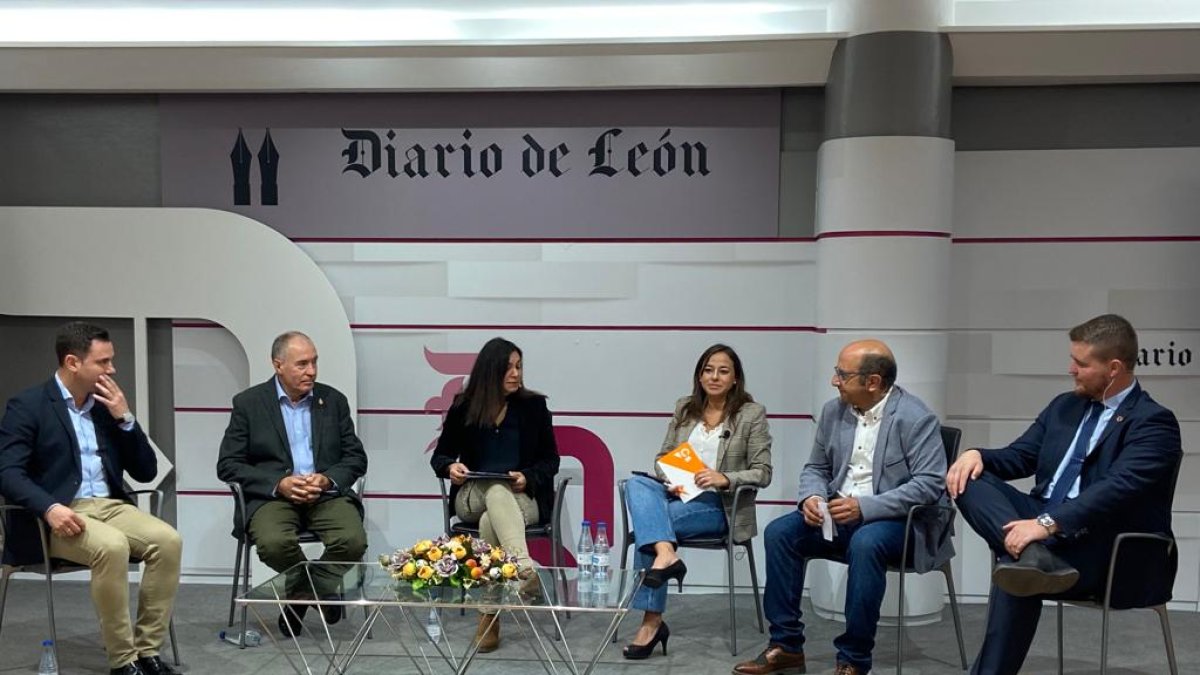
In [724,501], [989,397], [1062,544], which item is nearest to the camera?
[1062,544]

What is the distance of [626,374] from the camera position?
14.8ft

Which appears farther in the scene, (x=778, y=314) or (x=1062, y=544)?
(x=778, y=314)

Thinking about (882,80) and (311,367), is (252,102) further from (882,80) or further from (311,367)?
(882,80)

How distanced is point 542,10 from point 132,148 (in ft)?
6.97

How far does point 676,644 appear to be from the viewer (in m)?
3.76

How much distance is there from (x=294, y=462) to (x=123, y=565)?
810 millimetres

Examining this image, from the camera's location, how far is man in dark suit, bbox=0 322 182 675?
3240 millimetres

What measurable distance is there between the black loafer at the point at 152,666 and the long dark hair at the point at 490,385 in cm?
144

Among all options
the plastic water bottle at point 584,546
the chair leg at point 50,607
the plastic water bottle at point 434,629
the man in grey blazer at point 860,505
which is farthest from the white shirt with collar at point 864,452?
the chair leg at point 50,607

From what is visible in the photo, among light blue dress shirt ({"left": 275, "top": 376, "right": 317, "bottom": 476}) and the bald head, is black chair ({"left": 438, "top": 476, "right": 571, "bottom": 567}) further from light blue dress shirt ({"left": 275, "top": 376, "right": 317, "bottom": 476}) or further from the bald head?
the bald head

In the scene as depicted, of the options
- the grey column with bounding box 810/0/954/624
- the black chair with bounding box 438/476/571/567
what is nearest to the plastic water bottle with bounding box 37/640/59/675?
the black chair with bounding box 438/476/571/567

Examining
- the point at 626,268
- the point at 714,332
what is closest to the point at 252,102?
the point at 626,268

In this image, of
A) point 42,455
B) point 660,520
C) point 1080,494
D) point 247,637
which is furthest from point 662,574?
Answer: point 42,455

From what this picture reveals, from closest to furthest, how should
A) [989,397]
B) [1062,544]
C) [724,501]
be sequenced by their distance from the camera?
[1062,544] → [724,501] → [989,397]
